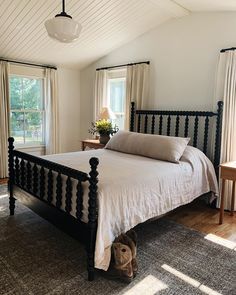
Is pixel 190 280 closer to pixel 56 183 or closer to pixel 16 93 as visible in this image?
pixel 56 183

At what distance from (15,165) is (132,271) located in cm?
179

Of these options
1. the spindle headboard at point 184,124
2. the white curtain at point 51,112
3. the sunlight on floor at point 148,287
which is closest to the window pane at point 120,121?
the spindle headboard at point 184,124

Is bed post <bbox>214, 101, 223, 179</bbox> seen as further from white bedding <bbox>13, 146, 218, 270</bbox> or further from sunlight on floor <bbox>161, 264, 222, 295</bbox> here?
sunlight on floor <bbox>161, 264, 222, 295</bbox>

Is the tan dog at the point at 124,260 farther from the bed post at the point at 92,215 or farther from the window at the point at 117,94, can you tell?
the window at the point at 117,94

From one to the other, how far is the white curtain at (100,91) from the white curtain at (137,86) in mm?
651

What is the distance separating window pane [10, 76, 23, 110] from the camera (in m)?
4.75

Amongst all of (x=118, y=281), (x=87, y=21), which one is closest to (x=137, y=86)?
(x=87, y=21)

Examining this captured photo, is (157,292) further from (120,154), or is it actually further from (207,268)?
(120,154)

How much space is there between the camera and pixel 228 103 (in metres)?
3.26

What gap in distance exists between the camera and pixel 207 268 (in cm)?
214

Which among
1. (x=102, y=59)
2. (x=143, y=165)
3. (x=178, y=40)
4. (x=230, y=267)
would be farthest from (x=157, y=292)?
(x=102, y=59)

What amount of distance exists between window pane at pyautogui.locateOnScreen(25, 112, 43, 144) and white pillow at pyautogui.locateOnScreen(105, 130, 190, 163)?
2149mm

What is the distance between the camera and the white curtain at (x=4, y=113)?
4.41 meters

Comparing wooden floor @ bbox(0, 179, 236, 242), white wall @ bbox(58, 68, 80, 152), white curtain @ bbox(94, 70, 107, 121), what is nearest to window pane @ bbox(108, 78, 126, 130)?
white curtain @ bbox(94, 70, 107, 121)
